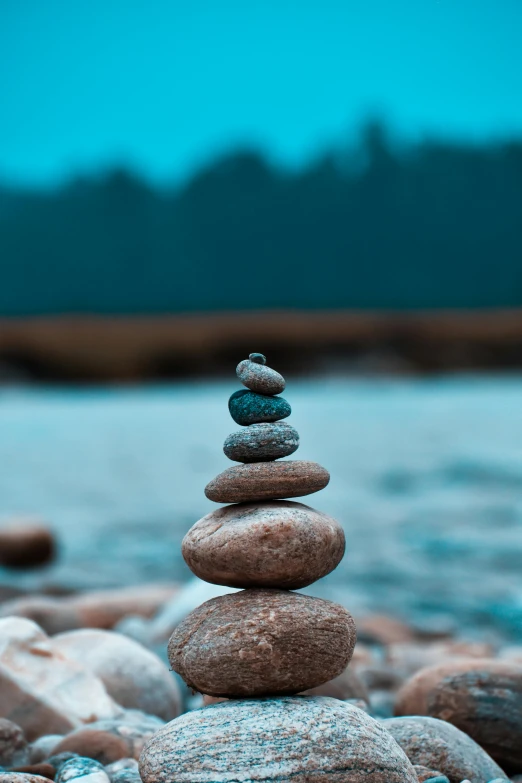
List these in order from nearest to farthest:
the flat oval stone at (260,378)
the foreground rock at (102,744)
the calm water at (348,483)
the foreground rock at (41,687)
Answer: the flat oval stone at (260,378)
the foreground rock at (102,744)
the foreground rock at (41,687)
the calm water at (348,483)

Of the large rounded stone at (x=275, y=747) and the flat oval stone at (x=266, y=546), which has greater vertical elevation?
the flat oval stone at (x=266, y=546)

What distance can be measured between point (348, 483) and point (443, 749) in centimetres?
2793

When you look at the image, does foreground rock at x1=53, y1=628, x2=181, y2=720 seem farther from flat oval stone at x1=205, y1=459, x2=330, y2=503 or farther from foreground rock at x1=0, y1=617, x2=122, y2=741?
flat oval stone at x1=205, y1=459, x2=330, y2=503

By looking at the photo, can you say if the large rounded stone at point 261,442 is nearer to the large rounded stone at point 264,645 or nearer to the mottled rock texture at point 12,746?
the large rounded stone at point 264,645

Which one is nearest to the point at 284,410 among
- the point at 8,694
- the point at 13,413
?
the point at 8,694

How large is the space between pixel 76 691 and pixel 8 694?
0.56 meters

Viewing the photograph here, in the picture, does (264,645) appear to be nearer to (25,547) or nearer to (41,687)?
(41,687)

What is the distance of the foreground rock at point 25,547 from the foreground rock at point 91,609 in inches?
269

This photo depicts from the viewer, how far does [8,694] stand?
640 centimetres

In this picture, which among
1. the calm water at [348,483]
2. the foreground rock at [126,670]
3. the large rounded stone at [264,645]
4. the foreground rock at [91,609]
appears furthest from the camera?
the calm water at [348,483]

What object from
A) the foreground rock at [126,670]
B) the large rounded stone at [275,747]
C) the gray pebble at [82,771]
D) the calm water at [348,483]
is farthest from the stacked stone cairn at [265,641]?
the calm water at [348,483]

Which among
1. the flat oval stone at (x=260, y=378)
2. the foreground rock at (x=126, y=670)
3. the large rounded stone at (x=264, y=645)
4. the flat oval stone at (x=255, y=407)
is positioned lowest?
the foreground rock at (x=126, y=670)

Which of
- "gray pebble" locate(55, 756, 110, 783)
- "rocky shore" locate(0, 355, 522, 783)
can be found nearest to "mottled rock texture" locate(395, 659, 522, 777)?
"rocky shore" locate(0, 355, 522, 783)

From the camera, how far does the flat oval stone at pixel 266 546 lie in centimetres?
471
